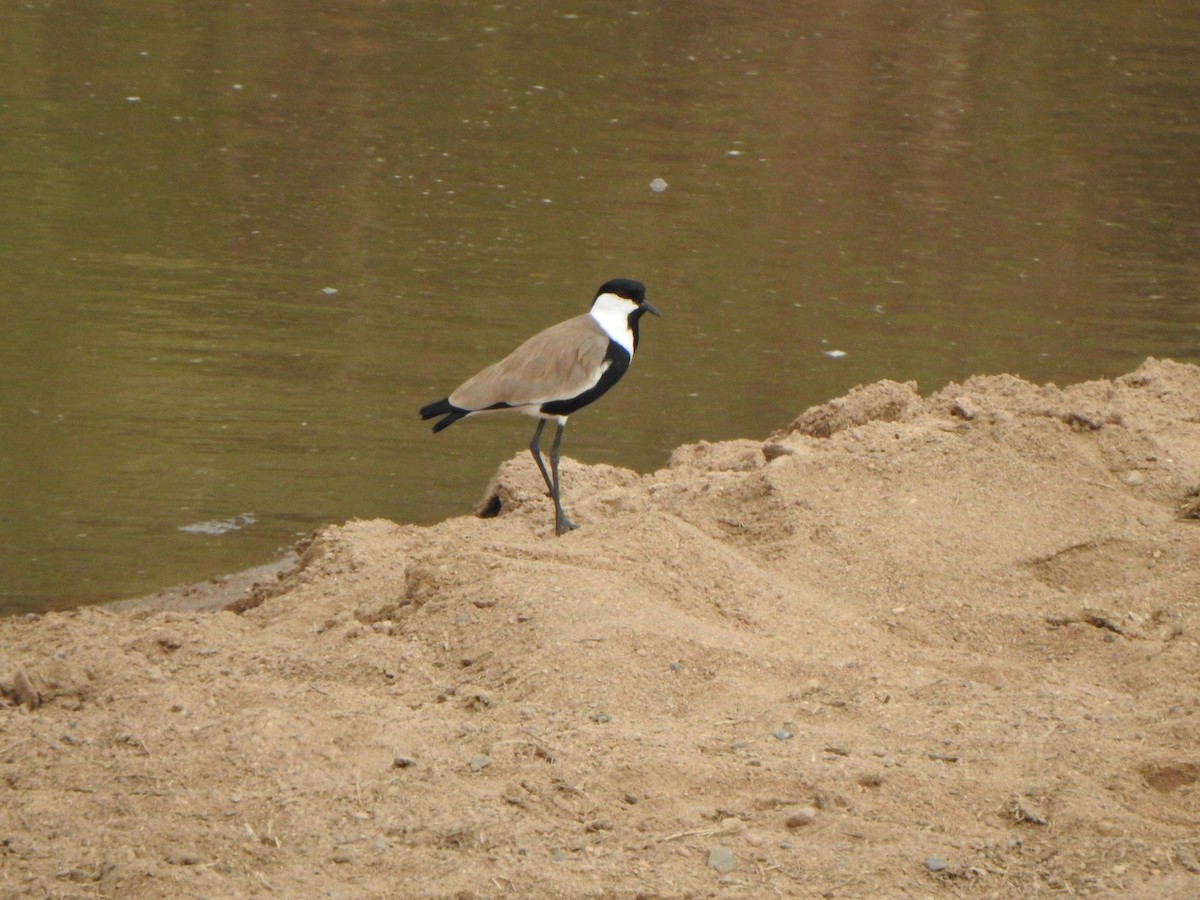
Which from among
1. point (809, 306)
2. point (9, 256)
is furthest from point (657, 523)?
point (9, 256)

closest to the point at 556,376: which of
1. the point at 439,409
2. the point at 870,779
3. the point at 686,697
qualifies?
the point at 439,409

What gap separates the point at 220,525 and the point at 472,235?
12.9 feet

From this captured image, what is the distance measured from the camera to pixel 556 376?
541cm

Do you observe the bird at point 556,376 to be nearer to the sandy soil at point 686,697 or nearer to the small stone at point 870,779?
the sandy soil at point 686,697

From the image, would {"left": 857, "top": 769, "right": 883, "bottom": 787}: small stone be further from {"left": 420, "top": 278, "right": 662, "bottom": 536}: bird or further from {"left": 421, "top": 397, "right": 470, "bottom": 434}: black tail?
{"left": 421, "top": 397, "right": 470, "bottom": 434}: black tail

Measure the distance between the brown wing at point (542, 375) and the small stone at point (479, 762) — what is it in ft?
5.66

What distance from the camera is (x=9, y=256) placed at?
8.86 m

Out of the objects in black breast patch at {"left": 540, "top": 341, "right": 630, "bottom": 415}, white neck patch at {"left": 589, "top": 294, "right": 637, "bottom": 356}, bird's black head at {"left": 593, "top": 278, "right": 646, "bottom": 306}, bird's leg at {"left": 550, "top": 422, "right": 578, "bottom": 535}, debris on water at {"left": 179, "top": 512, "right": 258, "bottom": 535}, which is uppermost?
bird's black head at {"left": 593, "top": 278, "right": 646, "bottom": 306}

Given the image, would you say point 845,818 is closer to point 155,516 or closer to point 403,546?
point 403,546

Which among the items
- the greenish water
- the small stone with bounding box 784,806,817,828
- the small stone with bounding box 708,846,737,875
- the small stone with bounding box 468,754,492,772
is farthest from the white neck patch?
the small stone with bounding box 708,846,737,875

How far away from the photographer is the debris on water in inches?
245

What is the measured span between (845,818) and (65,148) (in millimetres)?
8636

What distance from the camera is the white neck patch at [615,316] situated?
18.3 ft

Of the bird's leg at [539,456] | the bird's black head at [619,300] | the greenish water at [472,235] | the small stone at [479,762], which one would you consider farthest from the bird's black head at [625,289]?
the small stone at [479,762]
